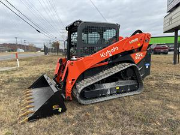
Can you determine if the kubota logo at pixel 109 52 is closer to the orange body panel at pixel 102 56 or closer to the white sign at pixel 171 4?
the orange body panel at pixel 102 56

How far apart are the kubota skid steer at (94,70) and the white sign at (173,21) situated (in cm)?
752

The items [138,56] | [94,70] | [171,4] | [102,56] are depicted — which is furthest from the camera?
[171,4]

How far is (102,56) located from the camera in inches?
157

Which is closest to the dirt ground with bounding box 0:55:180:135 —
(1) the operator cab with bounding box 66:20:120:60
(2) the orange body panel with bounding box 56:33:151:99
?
(2) the orange body panel with bounding box 56:33:151:99

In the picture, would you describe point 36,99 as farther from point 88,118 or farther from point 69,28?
point 69,28

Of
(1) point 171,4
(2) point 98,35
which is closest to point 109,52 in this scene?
(2) point 98,35

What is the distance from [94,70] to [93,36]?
1025 millimetres

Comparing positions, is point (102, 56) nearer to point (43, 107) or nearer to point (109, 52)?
point (109, 52)

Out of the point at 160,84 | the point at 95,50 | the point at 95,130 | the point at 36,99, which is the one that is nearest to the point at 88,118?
the point at 95,130

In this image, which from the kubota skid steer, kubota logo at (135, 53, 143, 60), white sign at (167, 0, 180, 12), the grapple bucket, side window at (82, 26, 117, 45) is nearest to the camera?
the grapple bucket

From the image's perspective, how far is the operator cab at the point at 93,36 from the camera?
4074mm

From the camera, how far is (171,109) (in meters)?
3.50

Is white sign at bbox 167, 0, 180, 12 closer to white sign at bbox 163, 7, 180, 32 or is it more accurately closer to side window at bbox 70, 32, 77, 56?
white sign at bbox 163, 7, 180, 32

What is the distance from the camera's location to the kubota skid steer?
3635 mm
